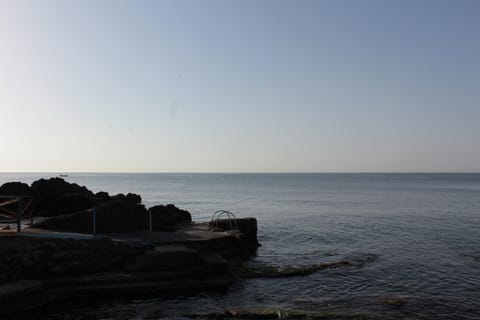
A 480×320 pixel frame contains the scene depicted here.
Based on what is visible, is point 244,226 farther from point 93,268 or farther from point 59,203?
point 93,268

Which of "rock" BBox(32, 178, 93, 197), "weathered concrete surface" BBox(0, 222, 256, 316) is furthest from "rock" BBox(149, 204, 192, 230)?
"rock" BBox(32, 178, 93, 197)

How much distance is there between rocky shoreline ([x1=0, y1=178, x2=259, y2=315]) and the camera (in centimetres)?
1480

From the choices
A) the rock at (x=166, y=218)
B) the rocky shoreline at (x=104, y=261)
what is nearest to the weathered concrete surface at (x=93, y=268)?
the rocky shoreline at (x=104, y=261)

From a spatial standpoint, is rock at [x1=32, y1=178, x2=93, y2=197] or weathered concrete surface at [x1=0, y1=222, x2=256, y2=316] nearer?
weathered concrete surface at [x1=0, y1=222, x2=256, y2=316]

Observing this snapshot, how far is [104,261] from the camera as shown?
640 inches

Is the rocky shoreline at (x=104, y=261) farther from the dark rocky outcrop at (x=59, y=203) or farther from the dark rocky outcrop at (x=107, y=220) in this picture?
the dark rocky outcrop at (x=59, y=203)

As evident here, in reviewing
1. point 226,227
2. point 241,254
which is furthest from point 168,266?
point 226,227

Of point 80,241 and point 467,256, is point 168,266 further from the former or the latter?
point 467,256

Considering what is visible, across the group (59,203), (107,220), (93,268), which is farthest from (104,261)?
(59,203)

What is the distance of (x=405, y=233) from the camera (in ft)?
109

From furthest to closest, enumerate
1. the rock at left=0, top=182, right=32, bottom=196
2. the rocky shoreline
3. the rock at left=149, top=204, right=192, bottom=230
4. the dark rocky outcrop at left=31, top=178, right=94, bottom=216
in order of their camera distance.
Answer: the rock at left=0, top=182, right=32, bottom=196 → the dark rocky outcrop at left=31, top=178, right=94, bottom=216 → the rock at left=149, top=204, right=192, bottom=230 → the rocky shoreline

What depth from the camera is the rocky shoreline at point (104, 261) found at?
14797 millimetres

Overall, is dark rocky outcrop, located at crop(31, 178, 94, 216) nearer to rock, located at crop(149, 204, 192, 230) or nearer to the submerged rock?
rock, located at crop(149, 204, 192, 230)

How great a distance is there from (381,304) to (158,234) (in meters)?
10.6
